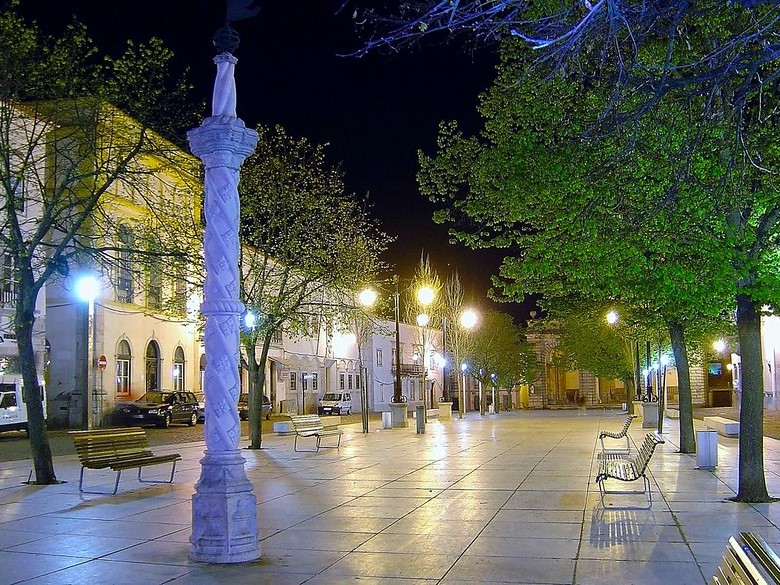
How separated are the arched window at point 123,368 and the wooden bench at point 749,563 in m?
38.8

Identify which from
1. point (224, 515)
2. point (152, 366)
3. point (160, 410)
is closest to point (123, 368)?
point (152, 366)

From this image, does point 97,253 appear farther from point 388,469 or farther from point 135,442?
point 388,469

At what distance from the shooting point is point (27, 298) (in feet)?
50.2

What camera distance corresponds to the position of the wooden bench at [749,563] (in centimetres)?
380

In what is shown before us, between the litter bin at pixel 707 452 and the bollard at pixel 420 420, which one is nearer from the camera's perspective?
the litter bin at pixel 707 452

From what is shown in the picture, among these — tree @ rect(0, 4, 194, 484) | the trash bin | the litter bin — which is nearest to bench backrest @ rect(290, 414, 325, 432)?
tree @ rect(0, 4, 194, 484)

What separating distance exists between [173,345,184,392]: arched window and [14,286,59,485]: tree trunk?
31.1m

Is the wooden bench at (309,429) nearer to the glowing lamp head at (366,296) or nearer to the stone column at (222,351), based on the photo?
the glowing lamp head at (366,296)

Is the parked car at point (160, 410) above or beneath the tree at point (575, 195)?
beneath

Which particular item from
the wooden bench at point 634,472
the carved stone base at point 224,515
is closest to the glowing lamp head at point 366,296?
the wooden bench at point 634,472

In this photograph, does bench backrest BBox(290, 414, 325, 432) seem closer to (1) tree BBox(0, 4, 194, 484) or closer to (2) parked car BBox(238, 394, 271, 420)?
(1) tree BBox(0, 4, 194, 484)

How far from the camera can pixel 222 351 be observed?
28.6ft

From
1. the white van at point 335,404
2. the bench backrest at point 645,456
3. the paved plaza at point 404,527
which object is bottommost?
the white van at point 335,404

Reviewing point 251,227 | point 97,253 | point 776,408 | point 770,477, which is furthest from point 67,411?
point 776,408
